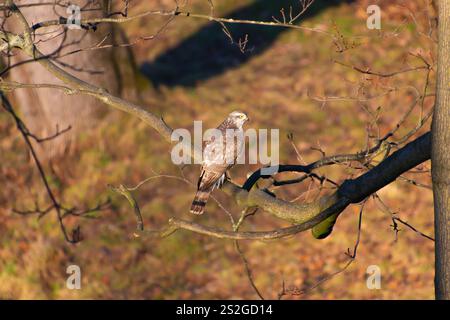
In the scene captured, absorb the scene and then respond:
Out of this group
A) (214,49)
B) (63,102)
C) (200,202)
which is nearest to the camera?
(200,202)

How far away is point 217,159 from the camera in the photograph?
25.3 feet

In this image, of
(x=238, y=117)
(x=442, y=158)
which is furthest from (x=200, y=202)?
(x=442, y=158)

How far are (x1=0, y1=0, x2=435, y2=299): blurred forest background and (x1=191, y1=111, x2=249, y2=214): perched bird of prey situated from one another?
1954 mm

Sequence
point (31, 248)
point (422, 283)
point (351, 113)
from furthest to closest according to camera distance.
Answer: point (351, 113)
point (31, 248)
point (422, 283)

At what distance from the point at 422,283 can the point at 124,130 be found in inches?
205

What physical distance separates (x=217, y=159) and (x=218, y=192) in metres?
5.09

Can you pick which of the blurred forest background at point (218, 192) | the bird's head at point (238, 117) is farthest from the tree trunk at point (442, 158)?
the blurred forest background at point (218, 192)

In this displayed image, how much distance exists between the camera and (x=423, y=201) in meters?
12.7

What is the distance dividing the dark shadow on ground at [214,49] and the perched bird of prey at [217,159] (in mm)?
6774

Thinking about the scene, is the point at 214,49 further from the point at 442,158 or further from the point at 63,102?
the point at 442,158

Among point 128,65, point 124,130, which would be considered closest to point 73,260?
point 124,130

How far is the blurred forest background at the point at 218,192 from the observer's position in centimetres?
1170

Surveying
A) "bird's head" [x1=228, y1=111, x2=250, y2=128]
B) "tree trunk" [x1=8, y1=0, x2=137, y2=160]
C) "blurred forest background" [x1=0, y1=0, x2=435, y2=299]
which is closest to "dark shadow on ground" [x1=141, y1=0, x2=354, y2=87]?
"blurred forest background" [x1=0, y1=0, x2=435, y2=299]

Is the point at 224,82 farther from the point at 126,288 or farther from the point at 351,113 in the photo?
the point at 126,288
